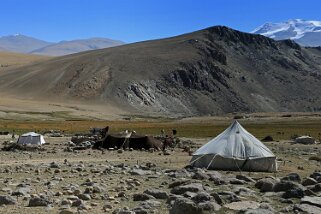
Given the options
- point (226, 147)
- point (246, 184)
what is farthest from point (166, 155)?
point (246, 184)

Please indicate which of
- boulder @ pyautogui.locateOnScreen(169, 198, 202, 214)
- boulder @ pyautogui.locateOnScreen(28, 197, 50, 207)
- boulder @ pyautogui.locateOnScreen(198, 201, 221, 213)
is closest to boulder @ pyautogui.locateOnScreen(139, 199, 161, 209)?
boulder @ pyautogui.locateOnScreen(198, 201, 221, 213)

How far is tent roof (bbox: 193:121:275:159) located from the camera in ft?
84.3

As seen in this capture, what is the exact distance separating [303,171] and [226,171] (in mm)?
4295

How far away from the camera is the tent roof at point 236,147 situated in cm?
2569

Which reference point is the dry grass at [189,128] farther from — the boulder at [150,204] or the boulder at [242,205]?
the boulder at [150,204]

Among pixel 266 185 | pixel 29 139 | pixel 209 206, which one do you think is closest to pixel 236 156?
pixel 266 185

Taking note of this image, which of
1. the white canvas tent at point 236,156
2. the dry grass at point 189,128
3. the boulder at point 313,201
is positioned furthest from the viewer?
the dry grass at point 189,128

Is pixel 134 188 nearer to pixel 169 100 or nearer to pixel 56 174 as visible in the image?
pixel 56 174

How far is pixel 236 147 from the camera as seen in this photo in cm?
2605

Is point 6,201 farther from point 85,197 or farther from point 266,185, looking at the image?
point 266,185

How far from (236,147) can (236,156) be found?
2.01ft

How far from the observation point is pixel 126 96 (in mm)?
189125

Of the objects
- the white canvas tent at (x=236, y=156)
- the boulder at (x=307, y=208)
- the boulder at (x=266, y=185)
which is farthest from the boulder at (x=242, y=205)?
the white canvas tent at (x=236, y=156)

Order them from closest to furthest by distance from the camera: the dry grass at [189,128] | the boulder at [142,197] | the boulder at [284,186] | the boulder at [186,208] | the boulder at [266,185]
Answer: the boulder at [186,208] < the boulder at [142,197] < the boulder at [284,186] < the boulder at [266,185] < the dry grass at [189,128]
